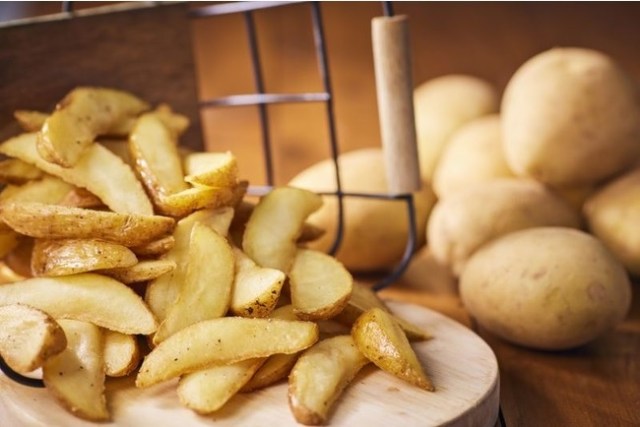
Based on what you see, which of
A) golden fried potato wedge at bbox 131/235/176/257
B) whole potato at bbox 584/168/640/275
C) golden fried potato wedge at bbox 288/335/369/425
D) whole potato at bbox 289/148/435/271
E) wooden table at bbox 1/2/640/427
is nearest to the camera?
golden fried potato wedge at bbox 288/335/369/425

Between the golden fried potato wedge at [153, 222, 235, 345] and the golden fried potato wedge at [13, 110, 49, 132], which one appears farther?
the golden fried potato wedge at [13, 110, 49, 132]

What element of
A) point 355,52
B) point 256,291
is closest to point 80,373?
point 256,291

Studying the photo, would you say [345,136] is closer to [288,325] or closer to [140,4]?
[140,4]

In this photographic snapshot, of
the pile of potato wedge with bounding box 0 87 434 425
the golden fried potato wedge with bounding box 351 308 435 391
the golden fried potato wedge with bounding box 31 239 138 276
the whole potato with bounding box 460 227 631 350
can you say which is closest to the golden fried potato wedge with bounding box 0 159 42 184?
the pile of potato wedge with bounding box 0 87 434 425

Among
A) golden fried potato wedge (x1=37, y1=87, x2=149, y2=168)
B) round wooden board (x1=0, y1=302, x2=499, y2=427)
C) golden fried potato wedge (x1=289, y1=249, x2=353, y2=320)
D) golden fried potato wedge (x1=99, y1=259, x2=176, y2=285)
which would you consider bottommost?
round wooden board (x1=0, y1=302, x2=499, y2=427)

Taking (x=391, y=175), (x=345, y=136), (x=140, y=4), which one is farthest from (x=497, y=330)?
(x=345, y=136)

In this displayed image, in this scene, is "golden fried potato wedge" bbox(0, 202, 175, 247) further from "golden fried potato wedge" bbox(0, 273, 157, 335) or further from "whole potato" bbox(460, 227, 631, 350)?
"whole potato" bbox(460, 227, 631, 350)
